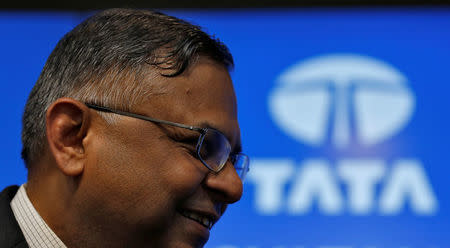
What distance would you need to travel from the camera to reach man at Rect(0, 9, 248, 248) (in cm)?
123

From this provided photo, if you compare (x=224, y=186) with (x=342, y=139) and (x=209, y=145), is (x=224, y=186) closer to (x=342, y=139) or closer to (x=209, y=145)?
(x=209, y=145)

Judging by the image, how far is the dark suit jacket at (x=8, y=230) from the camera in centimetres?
127

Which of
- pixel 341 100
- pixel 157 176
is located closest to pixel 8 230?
pixel 157 176

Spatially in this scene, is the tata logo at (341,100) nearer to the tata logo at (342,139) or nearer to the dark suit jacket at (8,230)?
the tata logo at (342,139)

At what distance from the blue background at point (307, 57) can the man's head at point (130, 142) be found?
1.20 metres

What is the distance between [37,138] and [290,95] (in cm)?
170

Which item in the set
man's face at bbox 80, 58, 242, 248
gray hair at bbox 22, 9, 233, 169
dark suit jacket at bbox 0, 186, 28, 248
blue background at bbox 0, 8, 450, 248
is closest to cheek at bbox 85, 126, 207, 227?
man's face at bbox 80, 58, 242, 248

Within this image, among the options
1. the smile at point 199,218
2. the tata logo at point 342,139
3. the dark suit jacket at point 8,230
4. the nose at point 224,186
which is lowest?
the dark suit jacket at point 8,230

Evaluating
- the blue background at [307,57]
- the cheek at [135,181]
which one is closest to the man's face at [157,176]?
the cheek at [135,181]

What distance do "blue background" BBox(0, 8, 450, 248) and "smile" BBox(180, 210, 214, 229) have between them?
4.11 feet

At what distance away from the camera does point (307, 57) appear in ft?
9.21

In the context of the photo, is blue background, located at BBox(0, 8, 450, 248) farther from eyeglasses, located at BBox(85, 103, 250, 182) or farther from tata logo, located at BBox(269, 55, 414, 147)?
eyeglasses, located at BBox(85, 103, 250, 182)

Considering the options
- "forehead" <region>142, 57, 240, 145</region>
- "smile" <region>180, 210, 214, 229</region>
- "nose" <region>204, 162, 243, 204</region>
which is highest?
"forehead" <region>142, 57, 240, 145</region>

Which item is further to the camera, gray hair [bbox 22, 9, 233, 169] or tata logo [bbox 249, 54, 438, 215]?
tata logo [bbox 249, 54, 438, 215]
